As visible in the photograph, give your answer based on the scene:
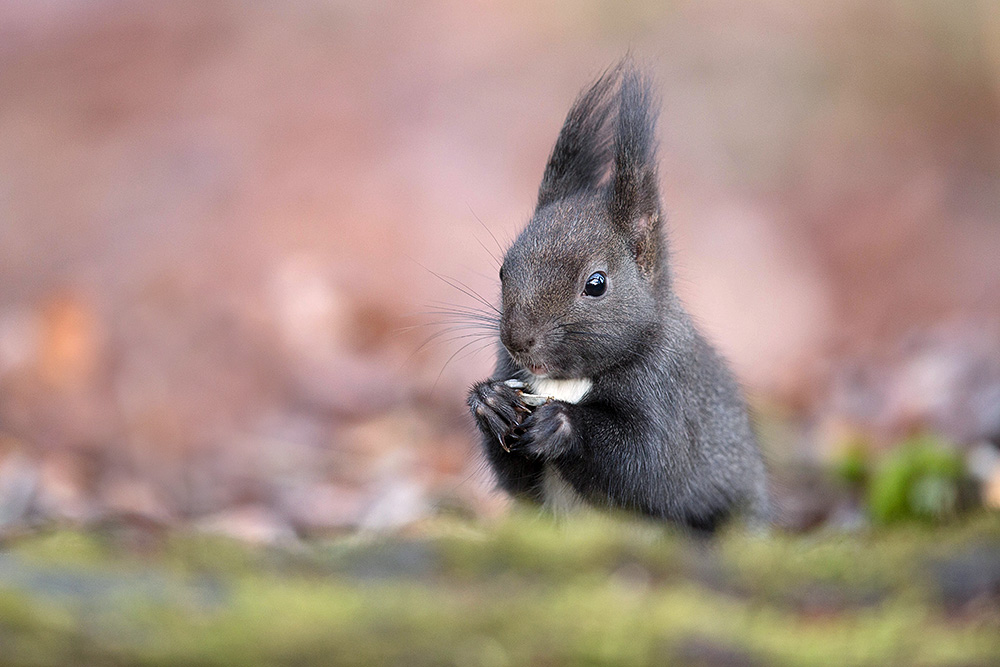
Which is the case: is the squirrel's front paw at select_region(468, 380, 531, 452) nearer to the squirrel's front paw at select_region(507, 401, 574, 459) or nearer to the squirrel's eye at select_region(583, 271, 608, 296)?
the squirrel's front paw at select_region(507, 401, 574, 459)

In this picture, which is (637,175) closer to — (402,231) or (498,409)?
(498,409)

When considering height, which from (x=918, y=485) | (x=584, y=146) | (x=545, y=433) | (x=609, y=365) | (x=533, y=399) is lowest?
(x=545, y=433)

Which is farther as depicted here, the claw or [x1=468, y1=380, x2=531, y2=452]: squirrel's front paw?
the claw

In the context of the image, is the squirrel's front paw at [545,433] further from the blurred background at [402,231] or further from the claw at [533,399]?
the blurred background at [402,231]

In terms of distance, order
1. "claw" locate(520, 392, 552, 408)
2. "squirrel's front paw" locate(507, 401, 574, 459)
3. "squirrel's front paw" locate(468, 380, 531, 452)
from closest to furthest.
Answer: "squirrel's front paw" locate(507, 401, 574, 459), "squirrel's front paw" locate(468, 380, 531, 452), "claw" locate(520, 392, 552, 408)

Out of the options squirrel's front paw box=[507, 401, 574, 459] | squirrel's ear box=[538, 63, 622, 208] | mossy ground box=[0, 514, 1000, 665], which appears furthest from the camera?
squirrel's ear box=[538, 63, 622, 208]

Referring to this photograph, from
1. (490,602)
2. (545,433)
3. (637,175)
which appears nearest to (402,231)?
(637,175)

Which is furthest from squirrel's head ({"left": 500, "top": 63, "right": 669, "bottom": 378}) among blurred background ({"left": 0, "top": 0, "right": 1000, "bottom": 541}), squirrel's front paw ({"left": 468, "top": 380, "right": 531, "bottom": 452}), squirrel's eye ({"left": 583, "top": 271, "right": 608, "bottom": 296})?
blurred background ({"left": 0, "top": 0, "right": 1000, "bottom": 541})
